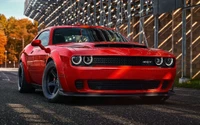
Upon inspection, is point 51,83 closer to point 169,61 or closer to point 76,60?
point 76,60

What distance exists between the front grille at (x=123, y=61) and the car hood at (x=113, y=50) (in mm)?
54

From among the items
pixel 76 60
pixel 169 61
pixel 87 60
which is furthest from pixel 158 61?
pixel 76 60

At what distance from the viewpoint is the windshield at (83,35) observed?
688 cm

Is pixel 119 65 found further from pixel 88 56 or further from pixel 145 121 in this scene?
pixel 145 121

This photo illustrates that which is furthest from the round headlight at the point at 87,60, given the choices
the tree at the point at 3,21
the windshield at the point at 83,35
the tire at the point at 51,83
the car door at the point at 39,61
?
the tree at the point at 3,21

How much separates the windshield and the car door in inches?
10.2

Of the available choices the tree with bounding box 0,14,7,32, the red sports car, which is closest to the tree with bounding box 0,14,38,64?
the tree with bounding box 0,14,7,32

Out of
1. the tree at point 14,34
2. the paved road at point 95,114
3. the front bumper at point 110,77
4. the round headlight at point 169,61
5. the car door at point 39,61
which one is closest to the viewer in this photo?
the paved road at point 95,114

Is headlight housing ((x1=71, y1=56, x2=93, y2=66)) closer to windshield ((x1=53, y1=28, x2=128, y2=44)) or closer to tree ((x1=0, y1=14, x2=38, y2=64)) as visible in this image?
windshield ((x1=53, y1=28, x2=128, y2=44))

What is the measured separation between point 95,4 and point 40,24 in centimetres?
3289

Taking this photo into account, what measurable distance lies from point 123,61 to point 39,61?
1794mm

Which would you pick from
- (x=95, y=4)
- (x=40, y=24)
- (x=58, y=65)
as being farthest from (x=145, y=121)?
(x=40, y=24)

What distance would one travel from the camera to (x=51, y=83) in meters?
6.30

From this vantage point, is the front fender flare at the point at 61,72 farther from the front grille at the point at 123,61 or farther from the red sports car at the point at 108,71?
the front grille at the point at 123,61
